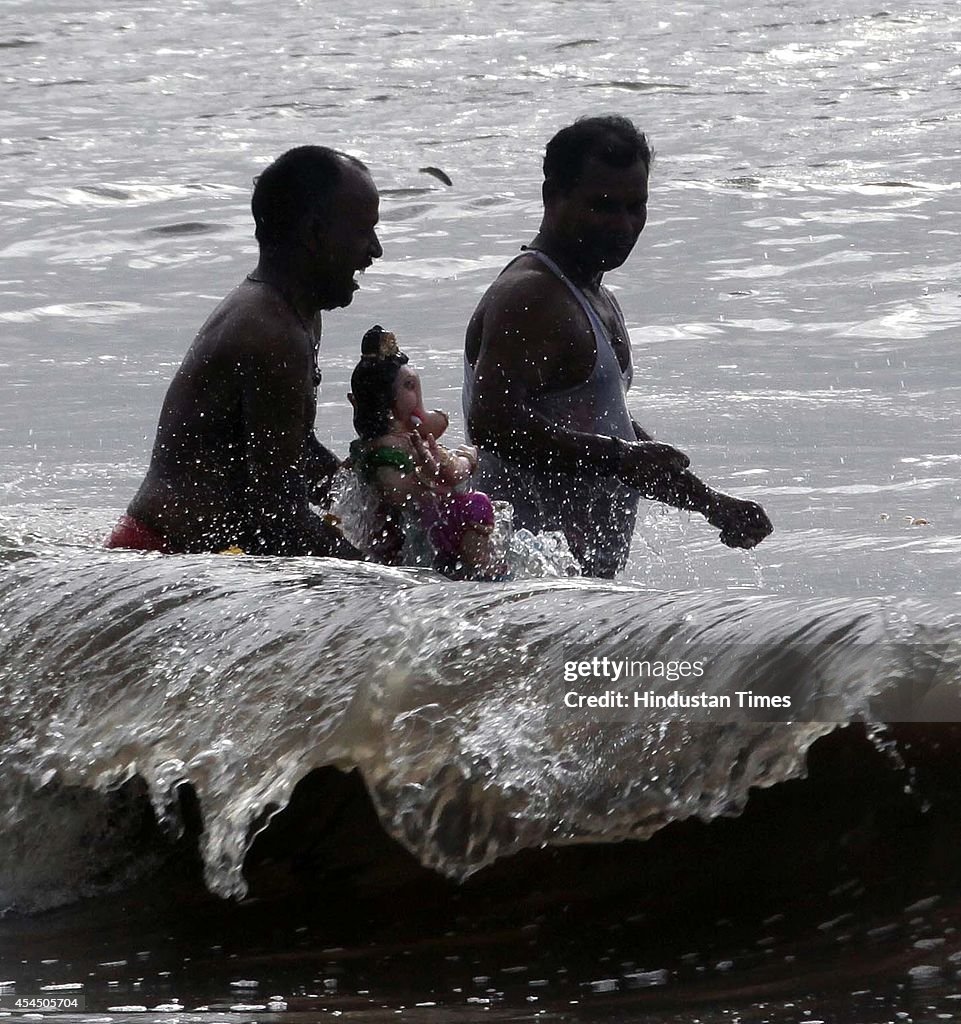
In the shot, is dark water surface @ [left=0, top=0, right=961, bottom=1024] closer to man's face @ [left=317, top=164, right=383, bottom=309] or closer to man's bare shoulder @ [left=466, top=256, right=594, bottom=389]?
man's bare shoulder @ [left=466, top=256, right=594, bottom=389]

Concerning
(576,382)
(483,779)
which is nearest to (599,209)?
(576,382)

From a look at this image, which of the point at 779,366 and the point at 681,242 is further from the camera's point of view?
the point at 681,242

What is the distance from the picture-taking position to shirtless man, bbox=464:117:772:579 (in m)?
5.26

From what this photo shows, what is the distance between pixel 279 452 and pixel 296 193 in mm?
665

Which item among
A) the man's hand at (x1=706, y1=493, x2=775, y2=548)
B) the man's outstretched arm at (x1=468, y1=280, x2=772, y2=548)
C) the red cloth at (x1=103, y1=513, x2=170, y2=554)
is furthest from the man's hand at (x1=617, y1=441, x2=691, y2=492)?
the red cloth at (x1=103, y1=513, x2=170, y2=554)

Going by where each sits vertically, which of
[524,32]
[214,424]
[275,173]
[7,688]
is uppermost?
[524,32]

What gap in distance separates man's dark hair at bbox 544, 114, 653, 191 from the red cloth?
1.33m

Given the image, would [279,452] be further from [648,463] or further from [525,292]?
[648,463]

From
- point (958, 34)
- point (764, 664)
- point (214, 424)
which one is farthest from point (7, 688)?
point (958, 34)

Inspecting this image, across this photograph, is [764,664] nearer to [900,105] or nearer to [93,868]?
[93,868]

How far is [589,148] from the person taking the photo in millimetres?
5426

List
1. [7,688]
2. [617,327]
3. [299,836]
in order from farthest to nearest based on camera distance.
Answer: [617,327] → [7,688] → [299,836]

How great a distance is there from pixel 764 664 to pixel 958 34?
1581cm

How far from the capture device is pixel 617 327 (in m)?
5.62
